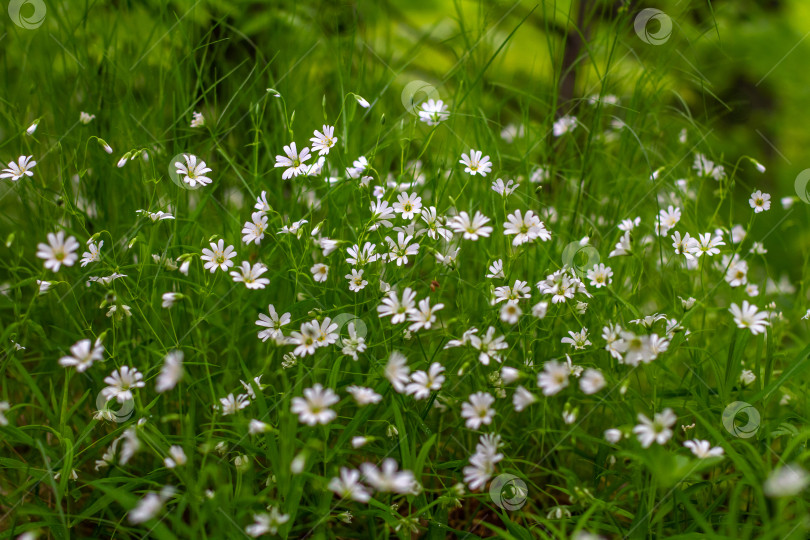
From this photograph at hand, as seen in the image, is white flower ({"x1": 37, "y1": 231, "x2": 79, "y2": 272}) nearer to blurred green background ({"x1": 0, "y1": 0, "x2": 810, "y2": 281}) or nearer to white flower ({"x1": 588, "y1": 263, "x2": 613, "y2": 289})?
blurred green background ({"x1": 0, "y1": 0, "x2": 810, "y2": 281})

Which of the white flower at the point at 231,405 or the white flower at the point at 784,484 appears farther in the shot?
the white flower at the point at 231,405

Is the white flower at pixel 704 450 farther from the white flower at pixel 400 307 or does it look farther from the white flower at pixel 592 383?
the white flower at pixel 400 307

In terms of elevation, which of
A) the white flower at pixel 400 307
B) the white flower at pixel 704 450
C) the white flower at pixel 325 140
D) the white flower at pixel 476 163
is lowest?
the white flower at pixel 400 307

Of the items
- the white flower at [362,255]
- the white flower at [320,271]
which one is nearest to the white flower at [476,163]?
the white flower at [362,255]

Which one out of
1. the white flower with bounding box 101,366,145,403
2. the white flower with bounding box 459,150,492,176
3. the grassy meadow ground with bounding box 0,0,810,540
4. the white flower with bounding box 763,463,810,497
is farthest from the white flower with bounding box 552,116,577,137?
the white flower with bounding box 101,366,145,403

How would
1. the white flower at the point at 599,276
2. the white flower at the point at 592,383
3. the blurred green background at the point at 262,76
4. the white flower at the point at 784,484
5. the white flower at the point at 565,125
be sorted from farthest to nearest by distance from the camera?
the white flower at the point at 565,125
the blurred green background at the point at 262,76
the white flower at the point at 599,276
the white flower at the point at 592,383
the white flower at the point at 784,484

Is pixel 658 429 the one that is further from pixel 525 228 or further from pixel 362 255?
pixel 362 255

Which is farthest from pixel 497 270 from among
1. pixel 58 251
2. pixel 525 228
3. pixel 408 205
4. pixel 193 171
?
pixel 58 251

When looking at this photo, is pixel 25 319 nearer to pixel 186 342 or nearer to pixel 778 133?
pixel 186 342
